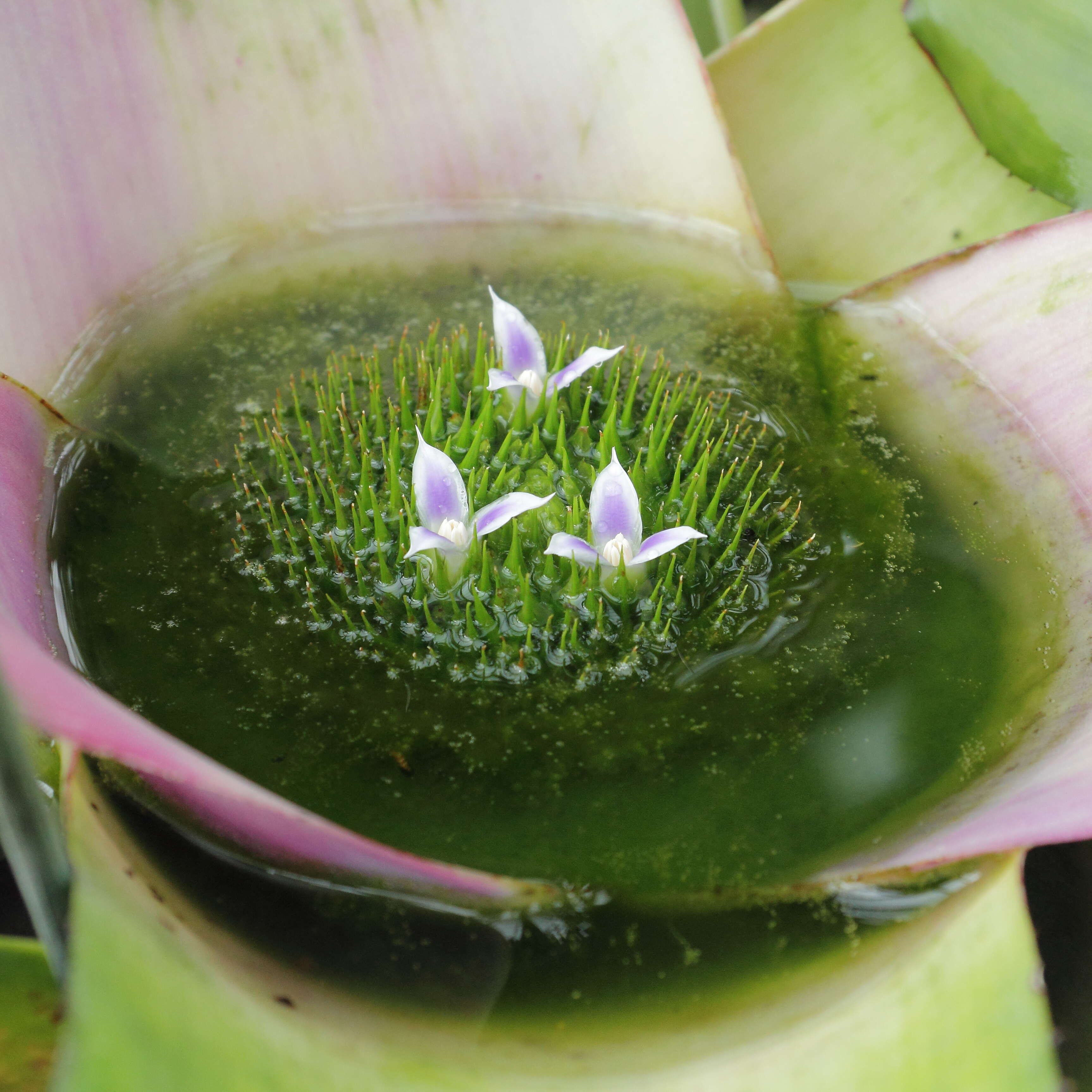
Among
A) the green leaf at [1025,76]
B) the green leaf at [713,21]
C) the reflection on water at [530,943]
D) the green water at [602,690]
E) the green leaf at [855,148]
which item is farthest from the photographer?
the green leaf at [713,21]

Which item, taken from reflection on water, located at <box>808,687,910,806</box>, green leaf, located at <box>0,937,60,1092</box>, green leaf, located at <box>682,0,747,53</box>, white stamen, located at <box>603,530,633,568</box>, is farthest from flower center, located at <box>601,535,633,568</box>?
green leaf, located at <box>682,0,747,53</box>

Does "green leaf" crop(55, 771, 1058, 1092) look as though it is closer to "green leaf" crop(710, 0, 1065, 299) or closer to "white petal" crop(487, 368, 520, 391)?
"white petal" crop(487, 368, 520, 391)

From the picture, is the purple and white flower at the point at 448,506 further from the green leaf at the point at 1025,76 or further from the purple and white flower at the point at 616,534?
the green leaf at the point at 1025,76

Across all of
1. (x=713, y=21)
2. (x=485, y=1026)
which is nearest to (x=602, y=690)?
(x=485, y=1026)

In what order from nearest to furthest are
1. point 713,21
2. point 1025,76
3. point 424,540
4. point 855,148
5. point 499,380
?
point 424,540 < point 499,380 < point 1025,76 < point 855,148 < point 713,21

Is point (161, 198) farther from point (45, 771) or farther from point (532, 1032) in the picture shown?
point (532, 1032)

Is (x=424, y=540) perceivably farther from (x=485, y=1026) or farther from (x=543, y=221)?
A: (x=543, y=221)

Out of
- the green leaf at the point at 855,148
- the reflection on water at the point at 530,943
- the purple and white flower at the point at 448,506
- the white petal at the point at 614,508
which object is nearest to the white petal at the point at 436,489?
the purple and white flower at the point at 448,506
